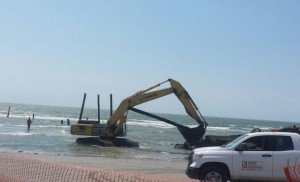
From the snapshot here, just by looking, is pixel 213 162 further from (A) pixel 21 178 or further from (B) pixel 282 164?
(A) pixel 21 178

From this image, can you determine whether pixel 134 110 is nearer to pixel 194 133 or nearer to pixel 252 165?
pixel 194 133

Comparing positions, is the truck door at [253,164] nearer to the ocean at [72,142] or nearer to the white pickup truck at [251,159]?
the white pickup truck at [251,159]

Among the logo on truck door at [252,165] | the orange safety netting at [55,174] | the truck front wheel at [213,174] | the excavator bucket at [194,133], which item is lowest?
the orange safety netting at [55,174]

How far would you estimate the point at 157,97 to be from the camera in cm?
3497

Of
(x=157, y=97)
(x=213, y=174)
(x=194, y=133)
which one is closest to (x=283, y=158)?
(x=213, y=174)

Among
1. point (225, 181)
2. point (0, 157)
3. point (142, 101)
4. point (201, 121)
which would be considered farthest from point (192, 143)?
point (225, 181)

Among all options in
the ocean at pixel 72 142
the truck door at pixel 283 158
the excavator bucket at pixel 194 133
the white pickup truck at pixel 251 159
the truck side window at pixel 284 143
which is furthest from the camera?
the excavator bucket at pixel 194 133

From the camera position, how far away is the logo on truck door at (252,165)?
13242 mm

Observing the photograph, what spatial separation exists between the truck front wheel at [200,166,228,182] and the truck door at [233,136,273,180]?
0.32m

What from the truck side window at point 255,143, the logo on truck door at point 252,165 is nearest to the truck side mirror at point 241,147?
the truck side window at point 255,143


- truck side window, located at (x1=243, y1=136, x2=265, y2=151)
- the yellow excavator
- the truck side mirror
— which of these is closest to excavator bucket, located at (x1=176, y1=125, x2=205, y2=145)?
the yellow excavator

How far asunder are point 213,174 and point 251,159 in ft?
3.60

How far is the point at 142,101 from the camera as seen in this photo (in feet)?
114

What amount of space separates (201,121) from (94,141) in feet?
24.9
